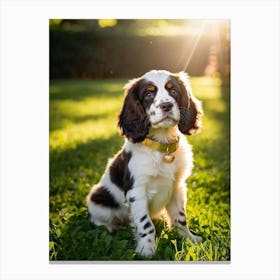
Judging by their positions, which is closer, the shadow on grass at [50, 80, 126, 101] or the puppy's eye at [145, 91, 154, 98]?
the puppy's eye at [145, 91, 154, 98]

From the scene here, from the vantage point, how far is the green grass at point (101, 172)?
4.35m

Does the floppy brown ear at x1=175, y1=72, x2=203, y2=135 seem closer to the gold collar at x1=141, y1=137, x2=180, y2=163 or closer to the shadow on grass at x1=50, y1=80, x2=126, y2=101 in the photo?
the gold collar at x1=141, y1=137, x2=180, y2=163

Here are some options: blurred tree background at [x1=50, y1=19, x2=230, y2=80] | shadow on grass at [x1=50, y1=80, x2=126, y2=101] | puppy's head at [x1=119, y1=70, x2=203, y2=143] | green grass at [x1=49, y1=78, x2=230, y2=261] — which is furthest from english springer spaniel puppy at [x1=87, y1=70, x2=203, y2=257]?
shadow on grass at [x1=50, y1=80, x2=126, y2=101]

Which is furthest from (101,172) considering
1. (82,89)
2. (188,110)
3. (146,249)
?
(188,110)

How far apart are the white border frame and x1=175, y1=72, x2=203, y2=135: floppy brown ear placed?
339 millimetres

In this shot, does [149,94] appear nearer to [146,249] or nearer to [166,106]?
[166,106]

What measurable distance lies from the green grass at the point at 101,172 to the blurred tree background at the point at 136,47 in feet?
0.34

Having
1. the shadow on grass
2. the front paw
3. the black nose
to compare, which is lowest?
the front paw

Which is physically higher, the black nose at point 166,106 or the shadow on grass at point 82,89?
the shadow on grass at point 82,89

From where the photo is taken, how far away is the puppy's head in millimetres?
4027

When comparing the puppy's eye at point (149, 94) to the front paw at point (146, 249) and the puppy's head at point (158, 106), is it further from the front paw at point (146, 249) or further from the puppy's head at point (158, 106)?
the front paw at point (146, 249)
